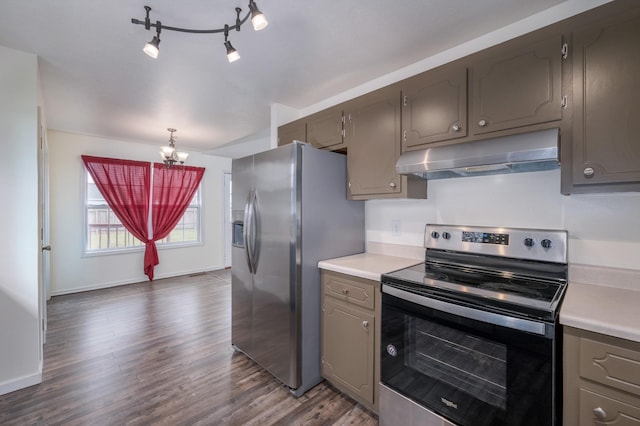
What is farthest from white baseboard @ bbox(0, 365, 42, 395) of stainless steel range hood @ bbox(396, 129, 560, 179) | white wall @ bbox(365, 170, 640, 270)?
stainless steel range hood @ bbox(396, 129, 560, 179)

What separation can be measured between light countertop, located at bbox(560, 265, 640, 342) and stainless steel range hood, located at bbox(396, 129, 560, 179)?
24.5 inches

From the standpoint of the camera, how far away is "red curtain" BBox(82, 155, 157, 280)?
15.0 feet

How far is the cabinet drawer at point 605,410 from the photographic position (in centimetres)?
101

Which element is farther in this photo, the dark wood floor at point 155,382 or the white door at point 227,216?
the white door at point 227,216

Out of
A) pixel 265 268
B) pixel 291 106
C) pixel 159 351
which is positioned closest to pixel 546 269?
pixel 265 268

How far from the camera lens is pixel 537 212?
170 centimetres

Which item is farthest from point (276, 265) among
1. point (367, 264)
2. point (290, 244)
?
point (367, 264)

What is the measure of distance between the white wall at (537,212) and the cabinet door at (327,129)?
2.35 ft

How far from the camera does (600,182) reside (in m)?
1.29

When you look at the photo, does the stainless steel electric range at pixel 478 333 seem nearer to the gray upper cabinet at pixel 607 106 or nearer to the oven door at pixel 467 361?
the oven door at pixel 467 361

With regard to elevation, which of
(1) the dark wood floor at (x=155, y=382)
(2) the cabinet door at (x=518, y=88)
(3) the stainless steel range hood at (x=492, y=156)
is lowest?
(1) the dark wood floor at (x=155, y=382)

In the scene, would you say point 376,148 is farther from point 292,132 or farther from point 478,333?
point 478,333

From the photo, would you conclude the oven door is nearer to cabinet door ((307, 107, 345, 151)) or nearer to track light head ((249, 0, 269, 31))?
cabinet door ((307, 107, 345, 151))

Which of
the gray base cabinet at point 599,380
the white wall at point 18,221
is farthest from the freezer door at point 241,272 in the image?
the gray base cabinet at point 599,380
